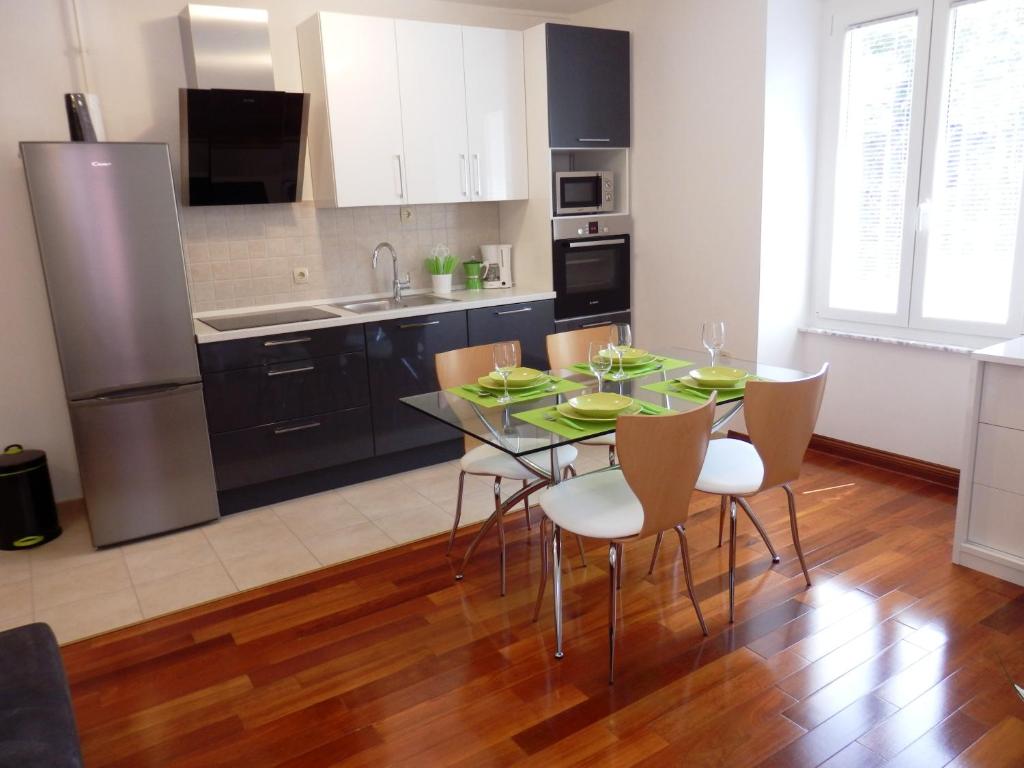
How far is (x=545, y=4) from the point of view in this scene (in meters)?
4.80

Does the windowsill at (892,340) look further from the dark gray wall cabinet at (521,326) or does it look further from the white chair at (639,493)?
the white chair at (639,493)

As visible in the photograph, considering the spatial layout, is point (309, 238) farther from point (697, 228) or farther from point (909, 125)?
point (909, 125)

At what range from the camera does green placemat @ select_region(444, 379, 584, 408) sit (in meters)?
2.74

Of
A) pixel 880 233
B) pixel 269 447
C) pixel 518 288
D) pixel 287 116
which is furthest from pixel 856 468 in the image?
pixel 287 116

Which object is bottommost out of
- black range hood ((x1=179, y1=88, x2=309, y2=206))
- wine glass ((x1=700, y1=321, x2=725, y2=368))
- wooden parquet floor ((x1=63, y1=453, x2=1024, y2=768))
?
wooden parquet floor ((x1=63, y1=453, x2=1024, y2=768))

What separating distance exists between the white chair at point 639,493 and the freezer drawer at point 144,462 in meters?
1.89

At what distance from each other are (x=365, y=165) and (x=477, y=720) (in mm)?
2942

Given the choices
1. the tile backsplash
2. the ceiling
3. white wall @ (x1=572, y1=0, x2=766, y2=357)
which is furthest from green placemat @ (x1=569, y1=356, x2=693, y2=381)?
the ceiling

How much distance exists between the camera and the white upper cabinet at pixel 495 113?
4.38 m

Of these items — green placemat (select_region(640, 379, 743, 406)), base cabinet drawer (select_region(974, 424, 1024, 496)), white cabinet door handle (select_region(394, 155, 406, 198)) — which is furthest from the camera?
white cabinet door handle (select_region(394, 155, 406, 198))

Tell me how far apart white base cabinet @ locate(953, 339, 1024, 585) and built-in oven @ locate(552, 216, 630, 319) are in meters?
2.35

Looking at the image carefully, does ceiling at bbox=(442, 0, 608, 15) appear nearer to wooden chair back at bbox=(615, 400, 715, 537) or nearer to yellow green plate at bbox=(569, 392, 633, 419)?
yellow green plate at bbox=(569, 392, 633, 419)

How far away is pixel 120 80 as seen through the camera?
3711 mm

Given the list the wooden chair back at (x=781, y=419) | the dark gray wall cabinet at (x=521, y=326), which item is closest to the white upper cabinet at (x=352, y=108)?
the dark gray wall cabinet at (x=521, y=326)
